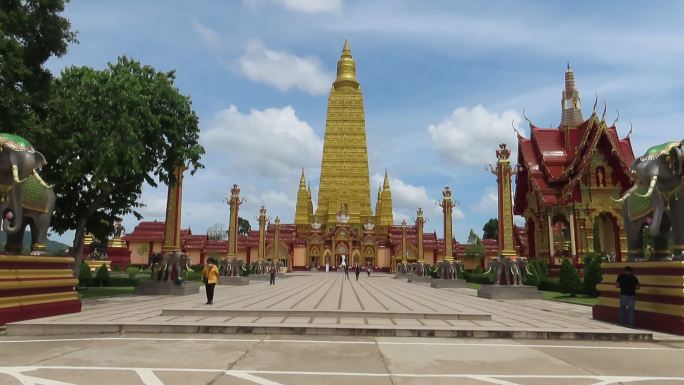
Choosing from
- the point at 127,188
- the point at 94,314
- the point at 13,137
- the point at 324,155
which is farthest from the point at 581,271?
the point at 324,155

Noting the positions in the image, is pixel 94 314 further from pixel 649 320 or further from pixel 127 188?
pixel 649 320

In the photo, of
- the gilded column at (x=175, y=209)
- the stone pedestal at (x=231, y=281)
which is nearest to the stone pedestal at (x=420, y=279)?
the stone pedestal at (x=231, y=281)

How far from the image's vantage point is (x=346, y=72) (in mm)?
81938

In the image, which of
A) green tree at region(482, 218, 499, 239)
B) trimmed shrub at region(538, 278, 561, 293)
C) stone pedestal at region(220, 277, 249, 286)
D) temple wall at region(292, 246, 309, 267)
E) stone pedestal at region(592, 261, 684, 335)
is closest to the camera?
stone pedestal at region(592, 261, 684, 335)

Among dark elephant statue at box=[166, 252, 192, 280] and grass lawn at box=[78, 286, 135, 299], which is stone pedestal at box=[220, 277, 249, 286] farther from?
dark elephant statue at box=[166, 252, 192, 280]

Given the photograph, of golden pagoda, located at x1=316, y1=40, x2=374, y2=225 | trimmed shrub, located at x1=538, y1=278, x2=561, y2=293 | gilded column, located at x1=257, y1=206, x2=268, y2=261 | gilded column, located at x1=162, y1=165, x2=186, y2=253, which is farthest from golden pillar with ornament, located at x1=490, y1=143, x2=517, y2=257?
golden pagoda, located at x1=316, y1=40, x2=374, y2=225

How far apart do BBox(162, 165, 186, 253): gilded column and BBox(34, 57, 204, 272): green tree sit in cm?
79

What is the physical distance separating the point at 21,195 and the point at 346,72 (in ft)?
244

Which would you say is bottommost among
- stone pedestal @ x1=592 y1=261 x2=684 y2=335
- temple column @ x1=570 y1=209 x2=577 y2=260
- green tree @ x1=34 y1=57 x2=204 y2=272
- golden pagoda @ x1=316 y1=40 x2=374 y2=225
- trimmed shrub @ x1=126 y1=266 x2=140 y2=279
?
trimmed shrub @ x1=126 y1=266 x2=140 y2=279

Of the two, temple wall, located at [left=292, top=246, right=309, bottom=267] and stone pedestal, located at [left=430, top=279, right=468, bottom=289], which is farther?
temple wall, located at [left=292, top=246, right=309, bottom=267]

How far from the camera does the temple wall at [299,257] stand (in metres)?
65.1

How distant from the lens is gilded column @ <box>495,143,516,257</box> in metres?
21.7

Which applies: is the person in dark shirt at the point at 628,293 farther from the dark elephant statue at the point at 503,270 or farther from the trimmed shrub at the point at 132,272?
the trimmed shrub at the point at 132,272

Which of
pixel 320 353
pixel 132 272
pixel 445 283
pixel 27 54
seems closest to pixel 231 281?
pixel 132 272
